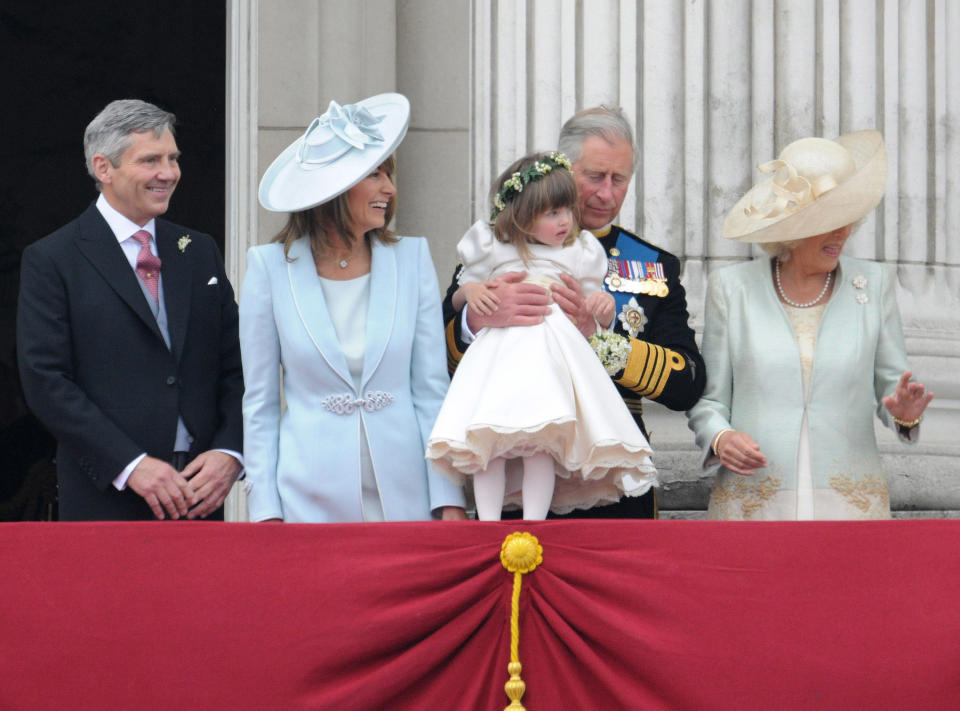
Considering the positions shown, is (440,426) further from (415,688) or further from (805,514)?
(805,514)

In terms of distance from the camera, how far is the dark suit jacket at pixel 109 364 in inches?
151

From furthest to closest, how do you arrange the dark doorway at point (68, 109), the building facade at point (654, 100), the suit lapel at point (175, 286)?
1. the dark doorway at point (68, 109)
2. the building facade at point (654, 100)
3. the suit lapel at point (175, 286)

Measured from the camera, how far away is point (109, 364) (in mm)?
3957

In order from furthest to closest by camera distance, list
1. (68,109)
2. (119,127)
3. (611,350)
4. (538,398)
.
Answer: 1. (68,109)
2. (119,127)
3. (611,350)
4. (538,398)


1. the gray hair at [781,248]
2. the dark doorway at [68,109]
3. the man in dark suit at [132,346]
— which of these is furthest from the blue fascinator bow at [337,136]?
the dark doorway at [68,109]

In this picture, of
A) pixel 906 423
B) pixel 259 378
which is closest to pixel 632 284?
pixel 906 423

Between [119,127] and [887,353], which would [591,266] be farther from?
[119,127]

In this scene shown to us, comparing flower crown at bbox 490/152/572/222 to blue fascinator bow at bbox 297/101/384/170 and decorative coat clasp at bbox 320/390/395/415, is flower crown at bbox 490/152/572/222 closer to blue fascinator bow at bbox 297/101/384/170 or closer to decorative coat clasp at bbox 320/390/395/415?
blue fascinator bow at bbox 297/101/384/170

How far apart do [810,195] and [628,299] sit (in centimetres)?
55

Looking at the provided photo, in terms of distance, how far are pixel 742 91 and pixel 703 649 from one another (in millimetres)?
3002

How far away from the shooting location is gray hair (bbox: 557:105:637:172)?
4184 mm

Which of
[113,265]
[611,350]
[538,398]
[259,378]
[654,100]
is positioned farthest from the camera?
[654,100]

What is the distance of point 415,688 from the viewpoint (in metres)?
3.31

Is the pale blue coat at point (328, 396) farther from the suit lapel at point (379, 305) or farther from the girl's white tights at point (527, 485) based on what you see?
the girl's white tights at point (527, 485)
